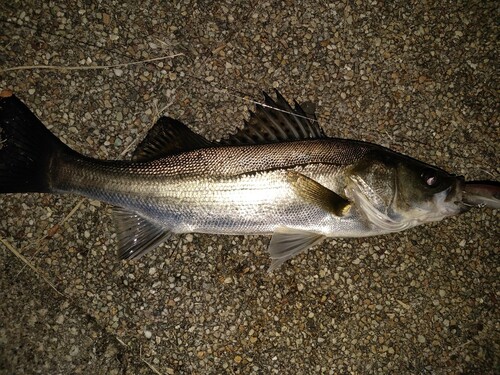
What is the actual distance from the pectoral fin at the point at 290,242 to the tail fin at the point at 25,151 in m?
1.54

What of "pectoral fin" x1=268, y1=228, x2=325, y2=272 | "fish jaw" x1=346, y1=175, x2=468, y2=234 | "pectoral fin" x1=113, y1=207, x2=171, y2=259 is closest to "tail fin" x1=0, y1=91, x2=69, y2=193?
"pectoral fin" x1=113, y1=207, x2=171, y2=259

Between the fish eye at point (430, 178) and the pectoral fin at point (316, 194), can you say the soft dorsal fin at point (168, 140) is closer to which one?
the pectoral fin at point (316, 194)

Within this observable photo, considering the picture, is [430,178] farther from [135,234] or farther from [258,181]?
[135,234]

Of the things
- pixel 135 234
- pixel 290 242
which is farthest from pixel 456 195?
pixel 135 234

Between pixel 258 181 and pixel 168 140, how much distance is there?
0.69m

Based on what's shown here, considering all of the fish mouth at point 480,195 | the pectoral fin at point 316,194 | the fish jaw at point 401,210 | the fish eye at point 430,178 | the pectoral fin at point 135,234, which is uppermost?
the fish mouth at point 480,195

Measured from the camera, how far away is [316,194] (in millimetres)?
2379

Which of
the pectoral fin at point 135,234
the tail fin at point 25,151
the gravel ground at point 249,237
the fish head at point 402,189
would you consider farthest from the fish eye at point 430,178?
the tail fin at point 25,151

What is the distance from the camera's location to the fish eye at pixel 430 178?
2.40 m

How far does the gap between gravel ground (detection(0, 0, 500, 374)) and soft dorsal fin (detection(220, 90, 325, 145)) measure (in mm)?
291

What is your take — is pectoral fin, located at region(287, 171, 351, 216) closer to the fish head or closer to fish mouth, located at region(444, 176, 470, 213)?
the fish head

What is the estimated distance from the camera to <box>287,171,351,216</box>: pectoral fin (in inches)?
93.4

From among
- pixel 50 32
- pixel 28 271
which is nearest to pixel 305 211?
pixel 28 271

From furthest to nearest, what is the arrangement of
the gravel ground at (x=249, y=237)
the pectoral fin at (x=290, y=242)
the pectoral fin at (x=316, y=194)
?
the gravel ground at (x=249, y=237)
the pectoral fin at (x=290, y=242)
the pectoral fin at (x=316, y=194)
